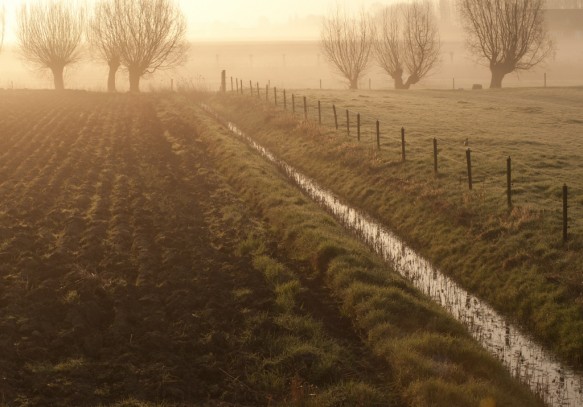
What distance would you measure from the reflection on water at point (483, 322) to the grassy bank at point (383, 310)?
1.60 feet

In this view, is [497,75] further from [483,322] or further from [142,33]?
[483,322]

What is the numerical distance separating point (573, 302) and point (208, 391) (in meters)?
7.56

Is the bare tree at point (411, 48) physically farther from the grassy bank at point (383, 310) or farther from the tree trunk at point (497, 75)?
the grassy bank at point (383, 310)

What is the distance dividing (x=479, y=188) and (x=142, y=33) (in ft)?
169

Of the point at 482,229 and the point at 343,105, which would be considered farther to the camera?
the point at 343,105

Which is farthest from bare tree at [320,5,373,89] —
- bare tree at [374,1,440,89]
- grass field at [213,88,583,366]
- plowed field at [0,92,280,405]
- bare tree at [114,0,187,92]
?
plowed field at [0,92,280,405]

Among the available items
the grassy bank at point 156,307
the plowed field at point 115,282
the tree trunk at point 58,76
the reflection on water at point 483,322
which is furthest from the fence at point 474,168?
the tree trunk at point 58,76

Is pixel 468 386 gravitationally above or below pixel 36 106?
below

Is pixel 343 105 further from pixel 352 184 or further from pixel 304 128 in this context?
pixel 352 184

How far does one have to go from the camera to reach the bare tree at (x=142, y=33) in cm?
6638

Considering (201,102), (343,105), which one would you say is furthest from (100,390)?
(201,102)

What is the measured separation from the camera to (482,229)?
60.2 ft

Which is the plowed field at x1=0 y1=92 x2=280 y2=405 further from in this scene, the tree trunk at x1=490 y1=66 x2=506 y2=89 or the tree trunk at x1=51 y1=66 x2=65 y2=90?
the tree trunk at x1=490 y1=66 x2=506 y2=89

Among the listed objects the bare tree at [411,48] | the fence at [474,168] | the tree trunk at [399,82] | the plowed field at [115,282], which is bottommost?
the plowed field at [115,282]
